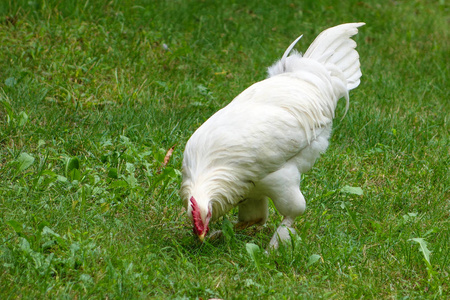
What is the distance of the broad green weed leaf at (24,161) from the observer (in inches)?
166

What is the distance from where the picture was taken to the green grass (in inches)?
137

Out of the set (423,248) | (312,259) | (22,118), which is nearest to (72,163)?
(22,118)

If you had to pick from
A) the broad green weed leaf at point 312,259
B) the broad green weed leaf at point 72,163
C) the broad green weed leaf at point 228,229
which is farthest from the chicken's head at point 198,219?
the broad green weed leaf at point 72,163

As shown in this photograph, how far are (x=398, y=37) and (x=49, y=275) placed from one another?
6090 millimetres

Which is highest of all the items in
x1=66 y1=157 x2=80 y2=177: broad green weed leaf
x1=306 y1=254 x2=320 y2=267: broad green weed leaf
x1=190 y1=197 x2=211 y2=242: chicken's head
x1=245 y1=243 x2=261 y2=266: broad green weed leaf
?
x1=190 y1=197 x2=211 y2=242: chicken's head

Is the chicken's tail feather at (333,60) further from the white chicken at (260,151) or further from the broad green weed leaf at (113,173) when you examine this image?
the broad green weed leaf at (113,173)

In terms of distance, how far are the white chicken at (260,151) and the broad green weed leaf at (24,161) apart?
1222mm

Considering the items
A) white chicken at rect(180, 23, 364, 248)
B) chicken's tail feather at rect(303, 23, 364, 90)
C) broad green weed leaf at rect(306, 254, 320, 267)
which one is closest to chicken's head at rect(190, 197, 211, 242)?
white chicken at rect(180, 23, 364, 248)

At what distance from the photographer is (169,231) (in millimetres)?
4031

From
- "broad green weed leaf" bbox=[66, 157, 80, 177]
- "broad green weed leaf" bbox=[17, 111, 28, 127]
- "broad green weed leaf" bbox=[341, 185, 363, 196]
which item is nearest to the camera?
"broad green weed leaf" bbox=[66, 157, 80, 177]

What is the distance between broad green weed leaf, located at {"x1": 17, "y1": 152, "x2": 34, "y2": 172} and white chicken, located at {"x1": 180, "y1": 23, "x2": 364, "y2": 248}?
122cm

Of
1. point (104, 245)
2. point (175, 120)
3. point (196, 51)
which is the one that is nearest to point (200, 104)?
point (175, 120)

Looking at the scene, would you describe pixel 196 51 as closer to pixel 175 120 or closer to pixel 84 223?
pixel 175 120

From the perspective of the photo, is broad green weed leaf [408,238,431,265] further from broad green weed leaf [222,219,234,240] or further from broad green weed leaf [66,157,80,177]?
broad green weed leaf [66,157,80,177]
